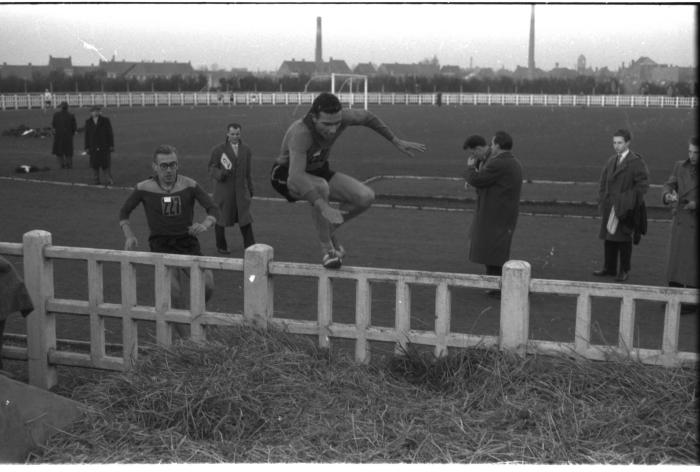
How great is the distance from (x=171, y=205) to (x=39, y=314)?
4.11 feet

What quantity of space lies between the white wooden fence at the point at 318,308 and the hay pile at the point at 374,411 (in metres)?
0.22

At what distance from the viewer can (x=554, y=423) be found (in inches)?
194

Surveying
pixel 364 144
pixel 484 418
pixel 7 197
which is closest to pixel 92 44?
pixel 484 418

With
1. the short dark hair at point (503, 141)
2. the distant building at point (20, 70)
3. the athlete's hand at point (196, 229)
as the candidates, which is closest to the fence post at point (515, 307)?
the athlete's hand at point (196, 229)

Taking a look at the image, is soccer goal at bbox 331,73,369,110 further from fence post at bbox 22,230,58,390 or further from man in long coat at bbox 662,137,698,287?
man in long coat at bbox 662,137,698,287

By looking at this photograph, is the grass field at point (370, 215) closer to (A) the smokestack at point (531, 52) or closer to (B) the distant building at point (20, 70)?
(A) the smokestack at point (531, 52)

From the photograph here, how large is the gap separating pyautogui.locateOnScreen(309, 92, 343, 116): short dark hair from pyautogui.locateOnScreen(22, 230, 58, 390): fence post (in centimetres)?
230

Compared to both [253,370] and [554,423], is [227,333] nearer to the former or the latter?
[253,370]

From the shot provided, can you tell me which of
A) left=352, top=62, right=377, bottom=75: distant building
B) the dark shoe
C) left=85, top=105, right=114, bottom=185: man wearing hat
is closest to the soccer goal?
left=352, top=62, right=377, bottom=75: distant building

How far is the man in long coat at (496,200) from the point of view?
9664mm

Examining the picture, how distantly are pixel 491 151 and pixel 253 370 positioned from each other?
5218 mm

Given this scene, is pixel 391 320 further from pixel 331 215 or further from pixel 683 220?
pixel 331 215

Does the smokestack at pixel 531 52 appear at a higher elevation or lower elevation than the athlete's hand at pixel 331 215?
higher

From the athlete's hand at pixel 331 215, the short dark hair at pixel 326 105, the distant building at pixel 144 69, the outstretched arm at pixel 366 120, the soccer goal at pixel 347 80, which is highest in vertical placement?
the distant building at pixel 144 69
